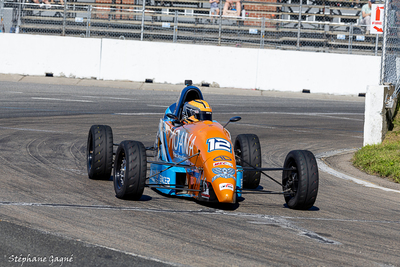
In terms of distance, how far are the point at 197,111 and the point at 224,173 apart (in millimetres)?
1493

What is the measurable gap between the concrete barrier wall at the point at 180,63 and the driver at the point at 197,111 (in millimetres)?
14171

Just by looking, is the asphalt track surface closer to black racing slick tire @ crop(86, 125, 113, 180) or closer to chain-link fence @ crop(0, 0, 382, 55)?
black racing slick tire @ crop(86, 125, 113, 180)

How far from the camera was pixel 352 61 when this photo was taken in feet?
72.1

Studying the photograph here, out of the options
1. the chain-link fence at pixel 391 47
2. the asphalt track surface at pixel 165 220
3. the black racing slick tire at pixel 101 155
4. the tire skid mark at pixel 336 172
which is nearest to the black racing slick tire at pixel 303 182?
the asphalt track surface at pixel 165 220

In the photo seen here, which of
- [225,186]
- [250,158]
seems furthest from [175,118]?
[225,186]

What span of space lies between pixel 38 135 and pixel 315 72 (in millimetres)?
13139

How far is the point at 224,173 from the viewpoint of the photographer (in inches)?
254

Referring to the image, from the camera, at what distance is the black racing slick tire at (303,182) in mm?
6688

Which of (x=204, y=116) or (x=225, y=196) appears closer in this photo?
(x=225, y=196)

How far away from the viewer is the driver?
7660 mm

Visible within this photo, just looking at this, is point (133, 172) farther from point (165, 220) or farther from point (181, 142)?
point (181, 142)

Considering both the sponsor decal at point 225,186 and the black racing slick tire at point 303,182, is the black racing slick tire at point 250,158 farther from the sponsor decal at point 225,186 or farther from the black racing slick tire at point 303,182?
the sponsor decal at point 225,186

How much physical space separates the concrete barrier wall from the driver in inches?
558

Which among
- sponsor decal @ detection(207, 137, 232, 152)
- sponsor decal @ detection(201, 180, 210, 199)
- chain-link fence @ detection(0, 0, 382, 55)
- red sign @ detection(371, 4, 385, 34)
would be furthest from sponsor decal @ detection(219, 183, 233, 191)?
chain-link fence @ detection(0, 0, 382, 55)
